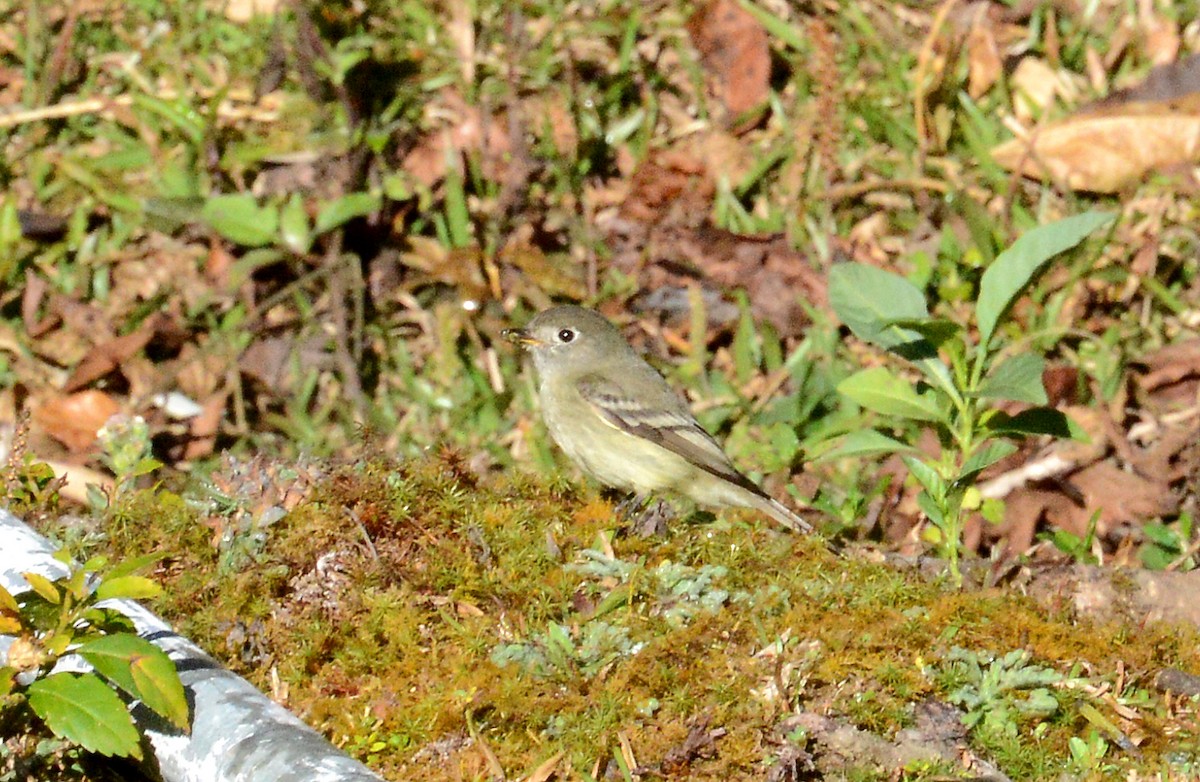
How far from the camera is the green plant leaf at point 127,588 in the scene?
327cm

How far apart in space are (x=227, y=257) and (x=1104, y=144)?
4.91m

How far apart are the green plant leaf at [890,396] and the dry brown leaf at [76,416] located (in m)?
4.35

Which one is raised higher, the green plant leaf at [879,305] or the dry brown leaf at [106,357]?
the green plant leaf at [879,305]

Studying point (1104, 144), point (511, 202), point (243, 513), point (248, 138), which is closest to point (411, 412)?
point (511, 202)

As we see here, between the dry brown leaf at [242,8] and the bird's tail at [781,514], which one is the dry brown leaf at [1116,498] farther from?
the dry brown leaf at [242,8]

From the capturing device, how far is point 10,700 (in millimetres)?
3301

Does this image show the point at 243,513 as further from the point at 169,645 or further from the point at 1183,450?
the point at 1183,450

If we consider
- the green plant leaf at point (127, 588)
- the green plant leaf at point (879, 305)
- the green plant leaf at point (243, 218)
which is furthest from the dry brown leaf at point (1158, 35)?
the green plant leaf at point (127, 588)

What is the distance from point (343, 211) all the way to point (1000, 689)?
5.08 m

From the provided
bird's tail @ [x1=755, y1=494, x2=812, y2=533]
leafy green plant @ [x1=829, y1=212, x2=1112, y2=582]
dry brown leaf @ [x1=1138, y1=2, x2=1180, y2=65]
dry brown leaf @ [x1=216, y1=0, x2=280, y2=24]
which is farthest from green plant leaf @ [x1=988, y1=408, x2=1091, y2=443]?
dry brown leaf @ [x1=216, y1=0, x2=280, y2=24]

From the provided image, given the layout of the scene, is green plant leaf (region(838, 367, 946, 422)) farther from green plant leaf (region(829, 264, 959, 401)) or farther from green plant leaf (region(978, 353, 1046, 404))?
green plant leaf (region(978, 353, 1046, 404))

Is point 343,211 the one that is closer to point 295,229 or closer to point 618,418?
point 295,229

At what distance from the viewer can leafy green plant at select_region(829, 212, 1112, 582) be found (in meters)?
4.34

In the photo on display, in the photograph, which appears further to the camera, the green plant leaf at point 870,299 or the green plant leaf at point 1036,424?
the green plant leaf at point 870,299
